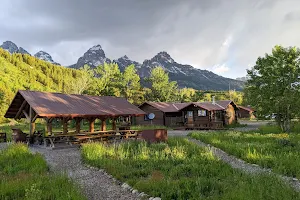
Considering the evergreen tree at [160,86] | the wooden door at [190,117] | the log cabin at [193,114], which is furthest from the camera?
the evergreen tree at [160,86]

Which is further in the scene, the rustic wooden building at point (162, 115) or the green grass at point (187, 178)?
the rustic wooden building at point (162, 115)

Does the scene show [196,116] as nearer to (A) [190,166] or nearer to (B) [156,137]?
(B) [156,137]

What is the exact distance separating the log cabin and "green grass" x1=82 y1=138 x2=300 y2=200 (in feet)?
86.6

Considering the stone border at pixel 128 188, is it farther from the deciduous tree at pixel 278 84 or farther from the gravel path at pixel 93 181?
the deciduous tree at pixel 278 84

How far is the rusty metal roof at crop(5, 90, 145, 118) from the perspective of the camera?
19156mm

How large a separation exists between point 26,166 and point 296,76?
86.1 feet

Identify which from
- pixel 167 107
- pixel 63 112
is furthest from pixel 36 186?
pixel 167 107

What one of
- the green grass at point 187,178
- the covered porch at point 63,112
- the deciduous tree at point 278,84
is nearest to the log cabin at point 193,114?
the deciduous tree at point 278,84

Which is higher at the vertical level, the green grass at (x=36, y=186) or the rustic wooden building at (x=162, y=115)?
the rustic wooden building at (x=162, y=115)

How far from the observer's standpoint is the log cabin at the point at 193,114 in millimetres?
39156

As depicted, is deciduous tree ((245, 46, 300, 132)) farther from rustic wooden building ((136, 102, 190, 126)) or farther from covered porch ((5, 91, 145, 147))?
rustic wooden building ((136, 102, 190, 126))

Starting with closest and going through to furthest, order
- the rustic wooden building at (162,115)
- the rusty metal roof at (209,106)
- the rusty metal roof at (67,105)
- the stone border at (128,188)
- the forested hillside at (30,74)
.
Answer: the stone border at (128,188) → the rusty metal roof at (67,105) → the rusty metal roof at (209,106) → the rustic wooden building at (162,115) → the forested hillside at (30,74)

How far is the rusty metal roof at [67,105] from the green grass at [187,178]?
23.6ft

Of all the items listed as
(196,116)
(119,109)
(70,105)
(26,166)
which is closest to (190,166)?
(26,166)
